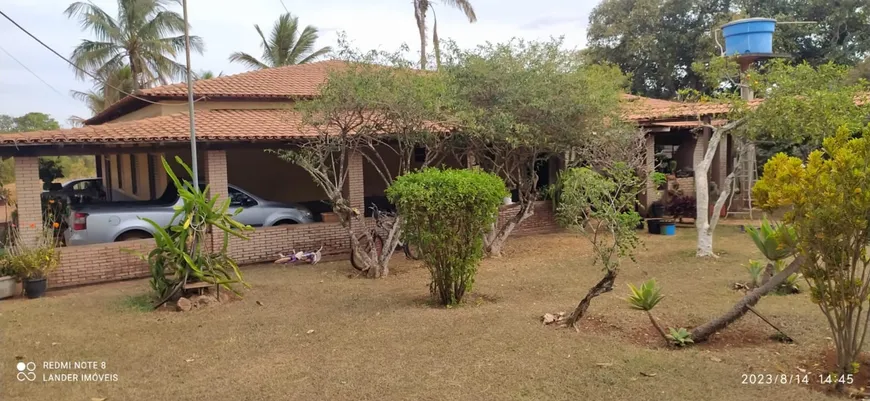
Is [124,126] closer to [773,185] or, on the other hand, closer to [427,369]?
[427,369]

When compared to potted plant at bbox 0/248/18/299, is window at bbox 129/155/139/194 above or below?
above

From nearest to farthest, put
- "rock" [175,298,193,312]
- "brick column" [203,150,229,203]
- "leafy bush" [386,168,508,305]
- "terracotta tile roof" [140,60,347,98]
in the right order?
1. "leafy bush" [386,168,508,305]
2. "rock" [175,298,193,312]
3. "brick column" [203,150,229,203]
4. "terracotta tile roof" [140,60,347,98]

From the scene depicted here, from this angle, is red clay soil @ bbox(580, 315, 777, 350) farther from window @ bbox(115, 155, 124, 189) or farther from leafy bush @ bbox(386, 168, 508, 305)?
window @ bbox(115, 155, 124, 189)

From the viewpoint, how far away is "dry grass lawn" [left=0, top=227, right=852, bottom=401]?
472 cm

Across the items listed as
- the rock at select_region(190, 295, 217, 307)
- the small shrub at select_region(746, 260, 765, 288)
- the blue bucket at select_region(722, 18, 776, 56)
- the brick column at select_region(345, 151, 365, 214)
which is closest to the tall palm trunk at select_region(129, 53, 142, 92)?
the brick column at select_region(345, 151, 365, 214)

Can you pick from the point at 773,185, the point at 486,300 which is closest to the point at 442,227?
the point at 486,300

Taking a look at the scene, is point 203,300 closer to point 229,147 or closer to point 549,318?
point 229,147

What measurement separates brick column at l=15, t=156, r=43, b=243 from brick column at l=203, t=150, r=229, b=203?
99.6 inches

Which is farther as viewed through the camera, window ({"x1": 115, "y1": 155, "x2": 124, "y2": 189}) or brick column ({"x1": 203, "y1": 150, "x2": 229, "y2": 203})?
window ({"x1": 115, "y1": 155, "x2": 124, "y2": 189})

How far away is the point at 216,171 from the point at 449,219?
5.61 meters

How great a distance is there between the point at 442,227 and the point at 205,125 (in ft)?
21.2

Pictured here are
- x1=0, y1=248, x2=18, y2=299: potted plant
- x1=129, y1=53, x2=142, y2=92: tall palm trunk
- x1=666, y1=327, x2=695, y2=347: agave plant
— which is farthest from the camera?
x1=129, y1=53, x2=142, y2=92: tall palm trunk

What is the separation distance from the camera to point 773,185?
17.6 feet
